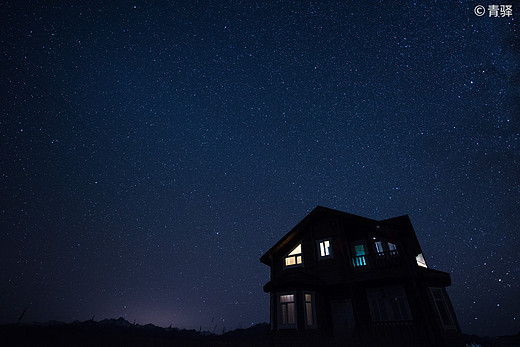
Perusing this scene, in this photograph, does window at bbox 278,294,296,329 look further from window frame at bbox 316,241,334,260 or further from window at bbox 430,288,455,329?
window at bbox 430,288,455,329

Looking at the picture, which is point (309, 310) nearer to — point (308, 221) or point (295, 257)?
point (295, 257)

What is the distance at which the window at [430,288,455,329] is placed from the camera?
14.7 metres

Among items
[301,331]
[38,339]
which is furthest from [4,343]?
[301,331]

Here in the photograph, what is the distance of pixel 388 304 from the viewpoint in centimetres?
1508

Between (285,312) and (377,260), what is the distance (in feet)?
22.6

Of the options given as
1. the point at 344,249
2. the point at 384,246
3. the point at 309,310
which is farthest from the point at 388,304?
the point at 309,310

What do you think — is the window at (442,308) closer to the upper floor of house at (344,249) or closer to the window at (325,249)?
the upper floor of house at (344,249)

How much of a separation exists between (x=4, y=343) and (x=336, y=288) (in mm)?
16455

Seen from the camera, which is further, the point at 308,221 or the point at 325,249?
the point at 308,221

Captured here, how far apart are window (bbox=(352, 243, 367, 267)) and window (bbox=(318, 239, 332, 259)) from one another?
1731mm

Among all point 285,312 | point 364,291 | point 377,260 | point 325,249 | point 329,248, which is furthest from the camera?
point 325,249

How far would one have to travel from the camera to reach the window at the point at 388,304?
1459cm

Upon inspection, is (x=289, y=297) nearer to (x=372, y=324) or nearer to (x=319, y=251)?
(x=319, y=251)

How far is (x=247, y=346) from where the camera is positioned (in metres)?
9.27
